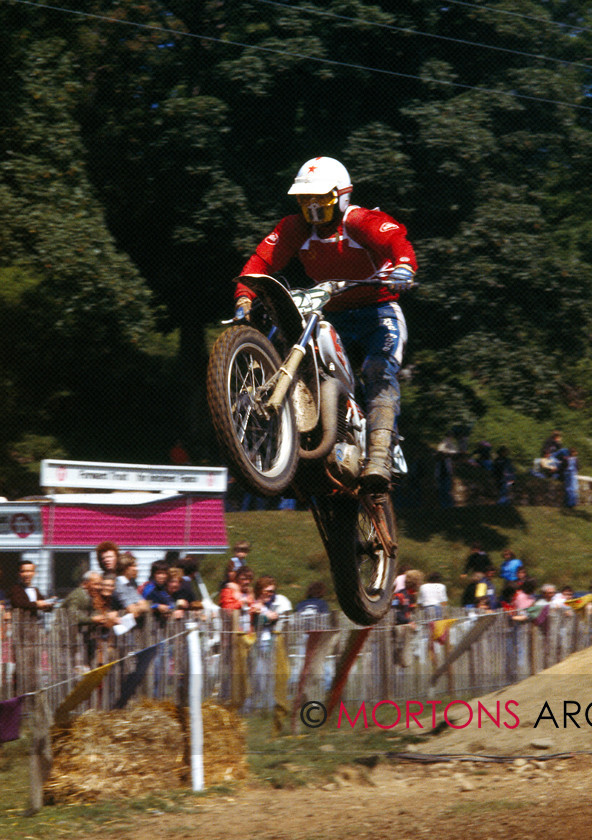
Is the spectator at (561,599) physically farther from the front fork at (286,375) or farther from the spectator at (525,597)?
the front fork at (286,375)

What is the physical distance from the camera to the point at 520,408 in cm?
2014

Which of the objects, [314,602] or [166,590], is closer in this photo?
[166,590]

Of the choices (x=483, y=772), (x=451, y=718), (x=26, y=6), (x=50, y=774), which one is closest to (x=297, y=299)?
(x=50, y=774)

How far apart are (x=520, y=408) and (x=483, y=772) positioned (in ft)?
31.1

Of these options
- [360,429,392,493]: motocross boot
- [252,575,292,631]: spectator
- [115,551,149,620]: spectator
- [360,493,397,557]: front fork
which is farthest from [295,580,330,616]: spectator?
[360,429,392,493]: motocross boot

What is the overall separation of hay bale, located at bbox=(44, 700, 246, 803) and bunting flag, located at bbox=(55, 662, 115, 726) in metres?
0.10

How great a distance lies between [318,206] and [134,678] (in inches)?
212

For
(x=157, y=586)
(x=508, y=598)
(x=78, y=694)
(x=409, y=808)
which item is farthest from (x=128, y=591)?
(x=508, y=598)

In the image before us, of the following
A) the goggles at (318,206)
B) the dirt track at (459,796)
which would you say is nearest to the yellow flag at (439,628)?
the dirt track at (459,796)

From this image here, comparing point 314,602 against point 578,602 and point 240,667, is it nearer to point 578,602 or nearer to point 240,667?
point 240,667

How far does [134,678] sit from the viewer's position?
10.5 metres

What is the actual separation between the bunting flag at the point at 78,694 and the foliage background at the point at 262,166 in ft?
30.6

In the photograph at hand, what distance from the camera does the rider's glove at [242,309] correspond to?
6523mm

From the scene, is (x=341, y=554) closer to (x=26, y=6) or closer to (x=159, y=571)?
(x=159, y=571)
